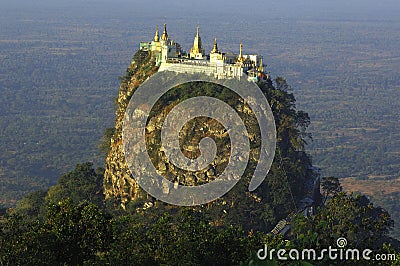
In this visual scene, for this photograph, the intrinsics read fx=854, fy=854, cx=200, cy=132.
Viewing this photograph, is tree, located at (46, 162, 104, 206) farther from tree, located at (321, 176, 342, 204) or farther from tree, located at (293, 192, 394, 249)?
tree, located at (293, 192, 394, 249)

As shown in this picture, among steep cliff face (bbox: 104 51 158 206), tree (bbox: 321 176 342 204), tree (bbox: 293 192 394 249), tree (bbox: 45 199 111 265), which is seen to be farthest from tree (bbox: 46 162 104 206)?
tree (bbox: 45 199 111 265)

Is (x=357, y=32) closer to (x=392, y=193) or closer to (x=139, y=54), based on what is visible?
(x=392, y=193)

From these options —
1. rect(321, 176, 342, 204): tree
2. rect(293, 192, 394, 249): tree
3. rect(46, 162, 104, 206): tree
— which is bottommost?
rect(46, 162, 104, 206): tree

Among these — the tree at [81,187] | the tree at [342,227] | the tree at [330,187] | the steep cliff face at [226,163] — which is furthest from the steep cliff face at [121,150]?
the tree at [342,227]

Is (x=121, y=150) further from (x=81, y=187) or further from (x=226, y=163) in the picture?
(x=226, y=163)

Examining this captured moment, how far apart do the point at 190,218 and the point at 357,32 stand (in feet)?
565

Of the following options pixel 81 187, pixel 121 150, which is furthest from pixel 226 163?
pixel 81 187

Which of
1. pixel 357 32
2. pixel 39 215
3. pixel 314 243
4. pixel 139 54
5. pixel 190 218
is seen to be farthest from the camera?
pixel 357 32

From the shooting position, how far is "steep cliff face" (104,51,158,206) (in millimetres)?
31281

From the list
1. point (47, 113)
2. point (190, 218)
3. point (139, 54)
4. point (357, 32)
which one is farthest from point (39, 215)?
point (357, 32)

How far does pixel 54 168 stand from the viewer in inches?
2467

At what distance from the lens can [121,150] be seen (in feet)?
105

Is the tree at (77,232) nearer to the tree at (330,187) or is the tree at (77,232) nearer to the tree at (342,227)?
A: the tree at (342,227)

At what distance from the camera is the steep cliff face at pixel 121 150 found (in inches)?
1232
